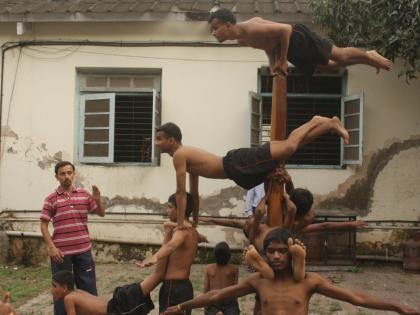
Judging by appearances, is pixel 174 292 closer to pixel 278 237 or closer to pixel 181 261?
pixel 181 261

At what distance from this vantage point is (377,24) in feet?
24.8

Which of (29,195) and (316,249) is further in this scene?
(29,195)

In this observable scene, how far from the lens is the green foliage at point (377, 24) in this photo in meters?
7.28

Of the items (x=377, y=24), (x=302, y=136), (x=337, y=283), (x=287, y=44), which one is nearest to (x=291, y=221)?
(x=302, y=136)

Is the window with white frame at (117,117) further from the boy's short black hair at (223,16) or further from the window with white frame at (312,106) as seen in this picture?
the boy's short black hair at (223,16)

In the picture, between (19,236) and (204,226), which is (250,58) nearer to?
(204,226)

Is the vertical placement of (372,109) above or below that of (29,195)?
above

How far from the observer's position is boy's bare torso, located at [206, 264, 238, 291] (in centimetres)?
486

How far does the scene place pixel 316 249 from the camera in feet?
27.2

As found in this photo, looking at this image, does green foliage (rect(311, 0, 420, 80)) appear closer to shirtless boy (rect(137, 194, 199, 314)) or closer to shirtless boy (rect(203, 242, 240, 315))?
shirtless boy (rect(203, 242, 240, 315))

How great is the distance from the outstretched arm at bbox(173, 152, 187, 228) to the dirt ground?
248 cm

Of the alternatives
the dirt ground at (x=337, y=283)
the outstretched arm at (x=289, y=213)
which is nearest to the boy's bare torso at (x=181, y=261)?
the outstretched arm at (x=289, y=213)

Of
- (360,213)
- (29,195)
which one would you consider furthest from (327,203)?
(29,195)

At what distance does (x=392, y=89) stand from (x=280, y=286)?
6.51 metres
